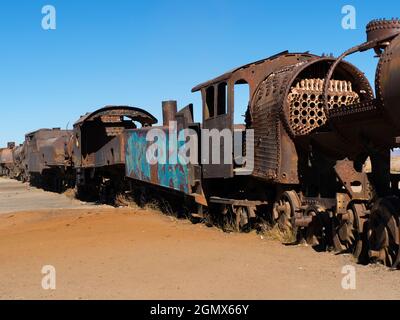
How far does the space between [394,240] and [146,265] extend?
131 inches

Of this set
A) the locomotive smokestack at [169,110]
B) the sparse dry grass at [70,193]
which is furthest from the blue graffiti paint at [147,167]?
the sparse dry grass at [70,193]

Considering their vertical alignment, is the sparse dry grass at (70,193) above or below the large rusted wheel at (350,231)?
below

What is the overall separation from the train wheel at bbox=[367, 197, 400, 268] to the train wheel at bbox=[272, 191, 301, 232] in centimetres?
215

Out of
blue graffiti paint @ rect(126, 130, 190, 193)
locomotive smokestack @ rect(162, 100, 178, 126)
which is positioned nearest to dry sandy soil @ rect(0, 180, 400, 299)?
blue graffiti paint @ rect(126, 130, 190, 193)

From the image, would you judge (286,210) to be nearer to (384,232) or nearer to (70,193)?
(384,232)

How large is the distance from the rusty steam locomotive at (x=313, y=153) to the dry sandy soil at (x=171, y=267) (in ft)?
1.70

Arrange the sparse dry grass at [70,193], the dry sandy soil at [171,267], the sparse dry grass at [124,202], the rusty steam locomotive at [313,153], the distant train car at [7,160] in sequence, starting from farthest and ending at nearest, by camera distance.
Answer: the distant train car at [7,160] → the sparse dry grass at [70,193] → the sparse dry grass at [124,202] → the rusty steam locomotive at [313,153] → the dry sandy soil at [171,267]

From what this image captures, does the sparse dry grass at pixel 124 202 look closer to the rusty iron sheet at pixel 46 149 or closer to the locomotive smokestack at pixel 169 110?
the locomotive smokestack at pixel 169 110

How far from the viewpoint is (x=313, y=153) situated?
935 centimetres

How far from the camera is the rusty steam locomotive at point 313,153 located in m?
7.13
